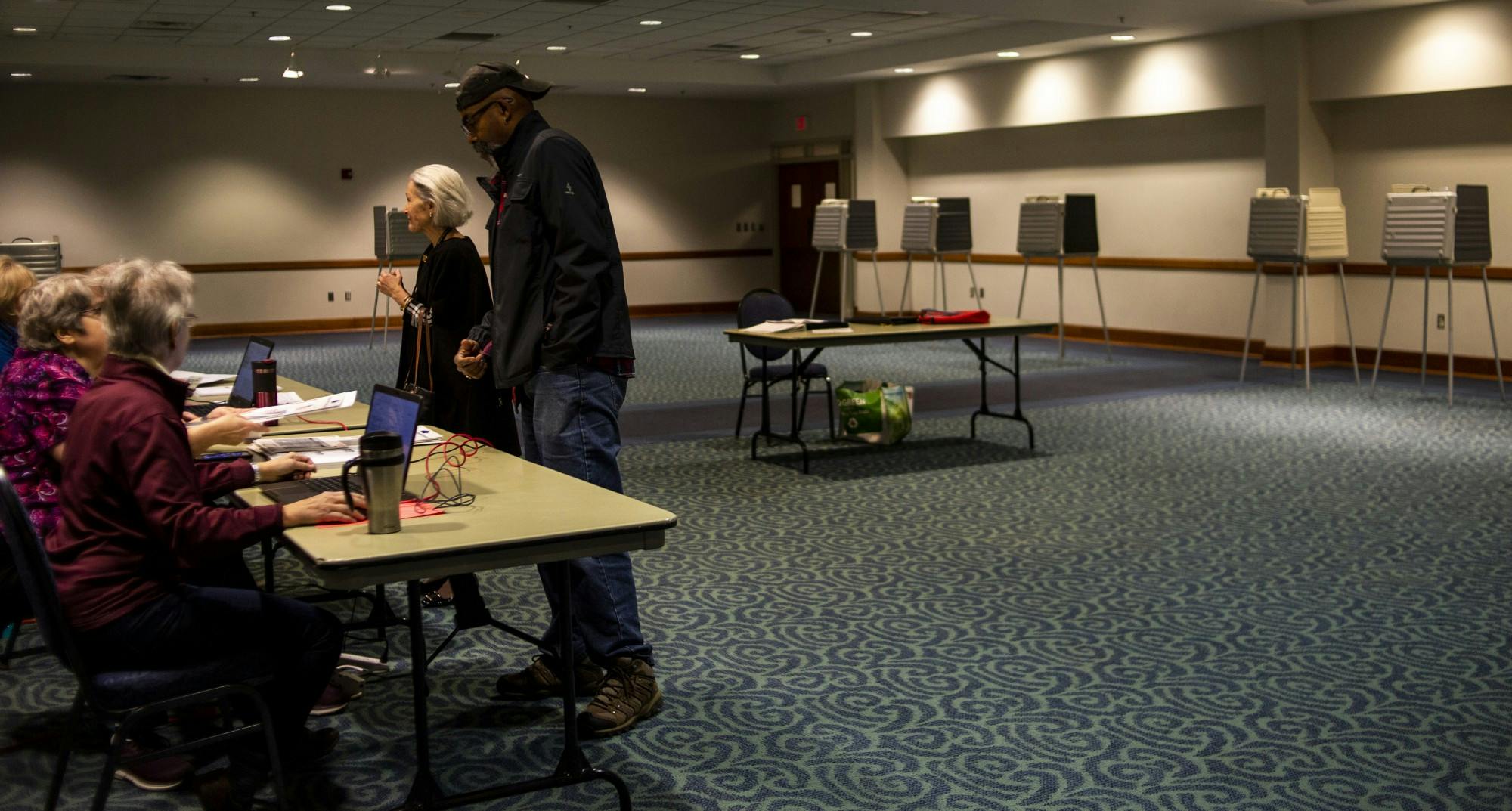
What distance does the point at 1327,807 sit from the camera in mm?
2912

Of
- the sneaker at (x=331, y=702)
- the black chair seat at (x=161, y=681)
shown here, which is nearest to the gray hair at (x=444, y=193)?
the sneaker at (x=331, y=702)

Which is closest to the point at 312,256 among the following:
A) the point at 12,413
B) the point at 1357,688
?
the point at 12,413

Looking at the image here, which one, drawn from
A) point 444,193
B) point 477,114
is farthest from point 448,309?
point 477,114

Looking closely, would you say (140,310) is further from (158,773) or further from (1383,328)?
(1383,328)

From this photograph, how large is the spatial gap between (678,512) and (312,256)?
1202 centimetres

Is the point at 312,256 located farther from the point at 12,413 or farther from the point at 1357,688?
the point at 1357,688

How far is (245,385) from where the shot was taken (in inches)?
181

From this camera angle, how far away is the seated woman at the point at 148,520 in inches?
100

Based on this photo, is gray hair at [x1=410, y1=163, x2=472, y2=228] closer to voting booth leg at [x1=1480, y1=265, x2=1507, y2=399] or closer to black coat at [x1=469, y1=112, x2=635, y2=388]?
black coat at [x1=469, y1=112, x2=635, y2=388]

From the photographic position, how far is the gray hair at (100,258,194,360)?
2.64m

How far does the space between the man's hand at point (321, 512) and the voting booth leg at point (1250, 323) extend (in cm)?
887

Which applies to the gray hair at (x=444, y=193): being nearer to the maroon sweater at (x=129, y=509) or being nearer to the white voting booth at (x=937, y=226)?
the maroon sweater at (x=129, y=509)

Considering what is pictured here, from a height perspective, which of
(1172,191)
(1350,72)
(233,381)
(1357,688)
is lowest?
(1357,688)

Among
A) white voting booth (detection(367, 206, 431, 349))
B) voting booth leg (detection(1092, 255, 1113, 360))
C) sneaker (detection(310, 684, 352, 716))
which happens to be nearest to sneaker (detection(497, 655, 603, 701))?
sneaker (detection(310, 684, 352, 716))
